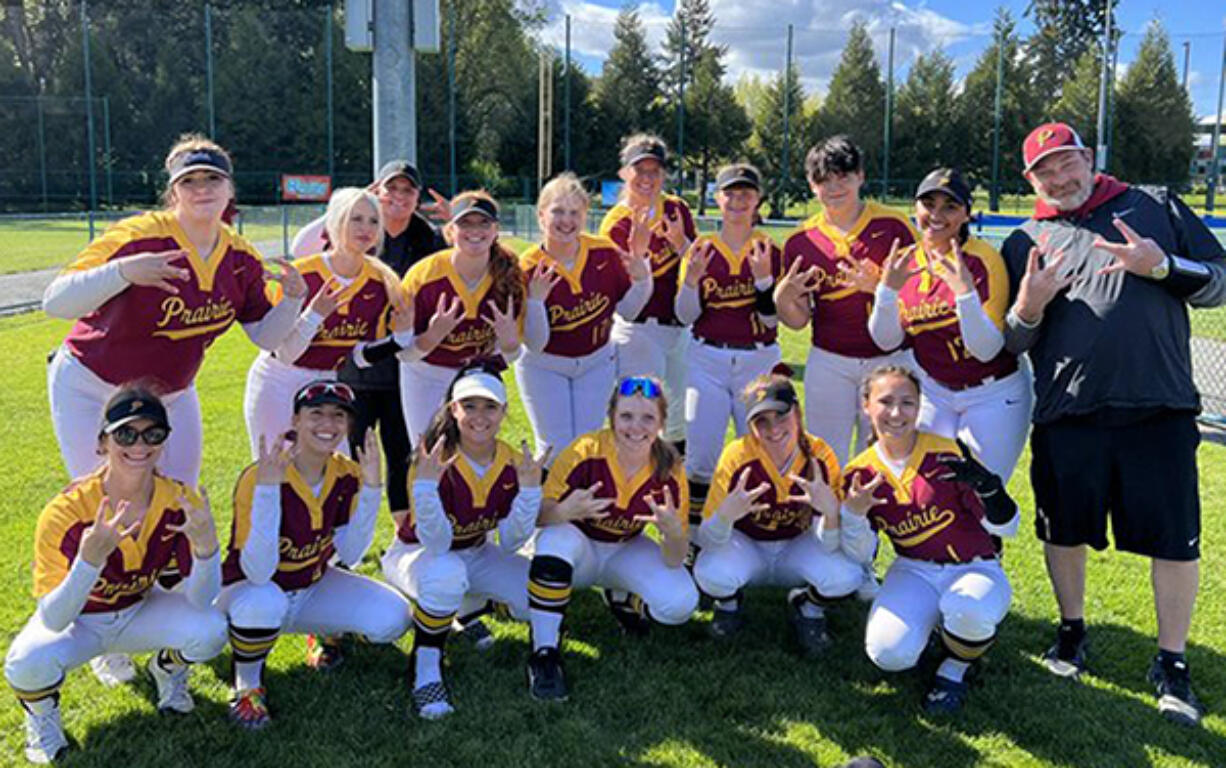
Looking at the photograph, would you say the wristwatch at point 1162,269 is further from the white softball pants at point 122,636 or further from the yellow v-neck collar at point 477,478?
the white softball pants at point 122,636

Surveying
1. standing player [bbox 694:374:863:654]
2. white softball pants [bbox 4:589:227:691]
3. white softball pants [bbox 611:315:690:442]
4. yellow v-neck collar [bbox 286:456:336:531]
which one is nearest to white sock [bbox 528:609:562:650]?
standing player [bbox 694:374:863:654]

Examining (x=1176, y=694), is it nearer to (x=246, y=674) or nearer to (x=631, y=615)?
(x=631, y=615)

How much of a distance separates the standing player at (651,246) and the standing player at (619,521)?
1.17 m

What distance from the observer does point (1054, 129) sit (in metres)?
3.69

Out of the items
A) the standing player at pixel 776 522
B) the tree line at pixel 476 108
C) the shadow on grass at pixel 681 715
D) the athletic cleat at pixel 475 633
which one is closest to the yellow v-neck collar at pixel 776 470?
the standing player at pixel 776 522

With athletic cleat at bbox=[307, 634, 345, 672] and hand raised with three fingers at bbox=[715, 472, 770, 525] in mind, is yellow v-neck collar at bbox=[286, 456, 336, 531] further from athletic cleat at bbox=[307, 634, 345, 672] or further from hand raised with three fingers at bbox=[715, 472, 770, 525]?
hand raised with three fingers at bbox=[715, 472, 770, 525]

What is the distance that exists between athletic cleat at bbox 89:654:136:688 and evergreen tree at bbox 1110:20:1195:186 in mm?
46434

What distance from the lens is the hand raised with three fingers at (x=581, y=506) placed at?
3.88 m

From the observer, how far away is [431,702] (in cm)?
351

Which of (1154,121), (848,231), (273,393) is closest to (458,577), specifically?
(273,393)

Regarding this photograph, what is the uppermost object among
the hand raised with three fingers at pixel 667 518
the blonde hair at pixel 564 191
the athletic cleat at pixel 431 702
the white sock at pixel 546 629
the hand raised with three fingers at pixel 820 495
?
the blonde hair at pixel 564 191

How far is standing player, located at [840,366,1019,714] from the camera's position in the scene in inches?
142

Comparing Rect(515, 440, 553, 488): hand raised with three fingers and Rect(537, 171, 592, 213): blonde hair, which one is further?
Rect(537, 171, 592, 213): blonde hair

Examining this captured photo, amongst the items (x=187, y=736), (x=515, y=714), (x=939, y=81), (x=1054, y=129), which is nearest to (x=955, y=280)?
(x=1054, y=129)
